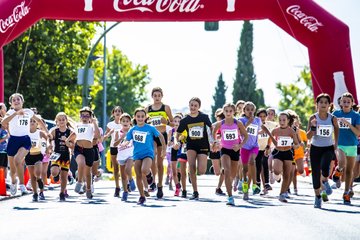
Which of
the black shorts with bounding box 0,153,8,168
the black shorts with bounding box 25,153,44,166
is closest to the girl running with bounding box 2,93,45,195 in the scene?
the black shorts with bounding box 25,153,44,166

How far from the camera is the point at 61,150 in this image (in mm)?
16641

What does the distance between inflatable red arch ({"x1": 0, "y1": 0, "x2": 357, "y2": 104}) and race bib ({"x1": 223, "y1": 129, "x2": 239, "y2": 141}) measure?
500cm

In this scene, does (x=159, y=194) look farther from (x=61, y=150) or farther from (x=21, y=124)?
(x=21, y=124)

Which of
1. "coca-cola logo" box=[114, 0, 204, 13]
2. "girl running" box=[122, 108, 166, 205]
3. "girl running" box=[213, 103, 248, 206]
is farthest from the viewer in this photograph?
"coca-cola logo" box=[114, 0, 204, 13]

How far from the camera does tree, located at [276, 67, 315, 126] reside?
77688mm

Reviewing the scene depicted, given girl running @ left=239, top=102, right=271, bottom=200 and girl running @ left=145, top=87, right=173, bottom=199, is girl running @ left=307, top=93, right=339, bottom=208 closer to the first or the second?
girl running @ left=239, top=102, right=271, bottom=200

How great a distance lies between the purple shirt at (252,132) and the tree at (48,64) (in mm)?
23395

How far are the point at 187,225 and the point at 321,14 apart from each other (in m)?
10.4

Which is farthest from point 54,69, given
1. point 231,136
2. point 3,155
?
point 231,136

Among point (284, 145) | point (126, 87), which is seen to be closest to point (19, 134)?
point (284, 145)

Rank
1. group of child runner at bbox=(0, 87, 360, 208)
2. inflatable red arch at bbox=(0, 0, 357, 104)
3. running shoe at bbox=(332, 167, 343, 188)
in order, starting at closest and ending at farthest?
group of child runner at bbox=(0, 87, 360, 208), running shoe at bbox=(332, 167, 343, 188), inflatable red arch at bbox=(0, 0, 357, 104)

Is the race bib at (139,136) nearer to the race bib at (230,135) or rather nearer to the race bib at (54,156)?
the race bib at (230,135)

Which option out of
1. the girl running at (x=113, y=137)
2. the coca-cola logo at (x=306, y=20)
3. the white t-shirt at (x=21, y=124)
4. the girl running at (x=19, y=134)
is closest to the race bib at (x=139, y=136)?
the girl running at (x=113, y=137)

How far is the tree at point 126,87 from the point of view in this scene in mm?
75312
